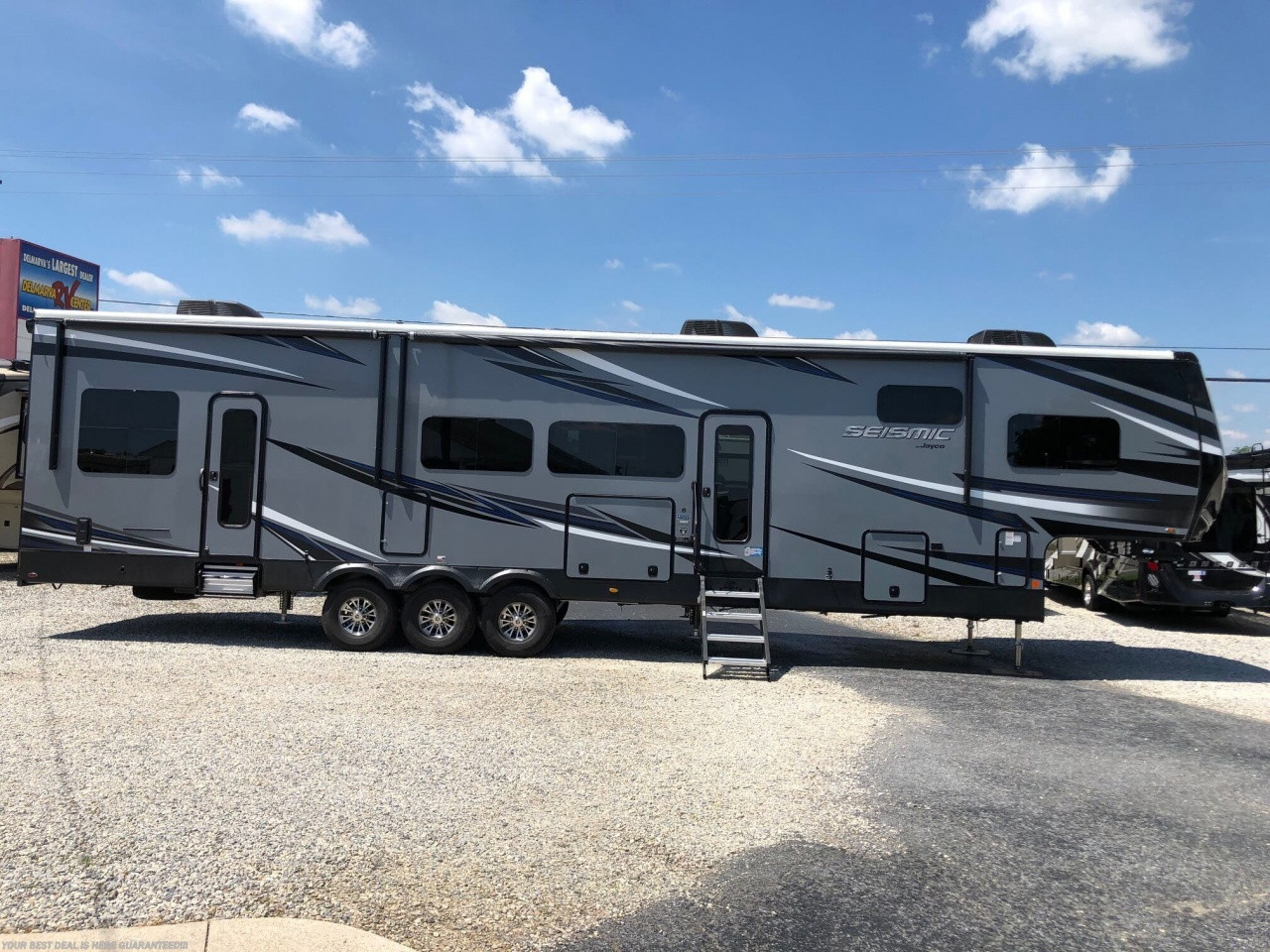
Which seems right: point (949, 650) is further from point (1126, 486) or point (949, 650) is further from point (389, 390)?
point (389, 390)

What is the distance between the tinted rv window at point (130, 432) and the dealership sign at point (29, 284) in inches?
975

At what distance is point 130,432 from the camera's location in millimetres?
9391

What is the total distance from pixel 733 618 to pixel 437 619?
3081mm

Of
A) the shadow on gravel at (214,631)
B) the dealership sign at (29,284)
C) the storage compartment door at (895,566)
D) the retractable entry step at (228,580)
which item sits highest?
the dealership sign at (29,284)

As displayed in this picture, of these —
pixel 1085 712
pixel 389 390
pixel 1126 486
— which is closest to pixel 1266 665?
pixel 1126 486

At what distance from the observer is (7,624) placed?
33.1ft

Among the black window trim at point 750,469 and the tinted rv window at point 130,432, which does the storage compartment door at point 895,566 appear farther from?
the tinted rv window at point 130,432

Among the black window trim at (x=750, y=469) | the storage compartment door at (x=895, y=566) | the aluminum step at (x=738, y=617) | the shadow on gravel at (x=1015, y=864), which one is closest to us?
the shadow on gravel at (x=1015, y=864)

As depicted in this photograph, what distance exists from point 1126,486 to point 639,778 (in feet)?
20.7

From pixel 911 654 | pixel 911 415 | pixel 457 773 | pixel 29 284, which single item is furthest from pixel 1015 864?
pixel 29 284

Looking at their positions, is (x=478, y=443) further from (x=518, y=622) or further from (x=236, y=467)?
(x=236, y=467)

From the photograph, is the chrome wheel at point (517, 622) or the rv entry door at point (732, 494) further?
the chrome wheel at point (517, 622)

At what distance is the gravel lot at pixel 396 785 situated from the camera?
3732mm

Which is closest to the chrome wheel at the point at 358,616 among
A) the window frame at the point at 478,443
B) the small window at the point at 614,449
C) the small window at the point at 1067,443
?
the window frame at the point at 478,443
